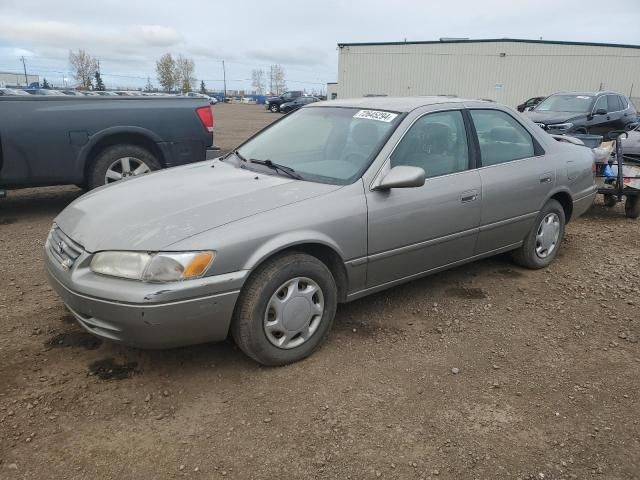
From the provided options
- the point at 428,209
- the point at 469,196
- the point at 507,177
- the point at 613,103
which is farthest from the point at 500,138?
the point at 613,103

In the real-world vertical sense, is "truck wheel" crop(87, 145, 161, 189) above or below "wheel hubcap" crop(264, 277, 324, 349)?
above

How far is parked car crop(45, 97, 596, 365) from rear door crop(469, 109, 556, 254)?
0.04 feet

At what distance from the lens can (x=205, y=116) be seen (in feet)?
23.0

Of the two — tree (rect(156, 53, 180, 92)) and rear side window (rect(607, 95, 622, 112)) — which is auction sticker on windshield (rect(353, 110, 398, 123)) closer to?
rear side window (rect(607, 95, 622, 112))

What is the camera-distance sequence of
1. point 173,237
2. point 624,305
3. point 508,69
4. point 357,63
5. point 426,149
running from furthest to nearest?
1. point 357,63
2. point 508,69
3. point 624,305
4. point 426,149
5. point 173,237

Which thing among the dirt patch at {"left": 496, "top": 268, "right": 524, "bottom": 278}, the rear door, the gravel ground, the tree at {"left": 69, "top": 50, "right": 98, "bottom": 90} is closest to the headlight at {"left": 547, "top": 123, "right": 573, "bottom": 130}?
the rear door

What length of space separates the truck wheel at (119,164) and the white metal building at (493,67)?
26789 millimetres

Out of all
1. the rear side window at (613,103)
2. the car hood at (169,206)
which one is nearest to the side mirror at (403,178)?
the car hood at (169,206)

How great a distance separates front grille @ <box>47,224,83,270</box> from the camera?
2.91 meters

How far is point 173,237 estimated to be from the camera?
2717mm

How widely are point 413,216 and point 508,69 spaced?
3018 cm

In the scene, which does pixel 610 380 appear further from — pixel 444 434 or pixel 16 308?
pixel 16 308

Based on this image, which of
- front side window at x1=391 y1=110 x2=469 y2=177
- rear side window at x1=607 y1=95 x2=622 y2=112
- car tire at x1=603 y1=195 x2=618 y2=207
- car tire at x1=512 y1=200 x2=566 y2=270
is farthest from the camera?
rear side window at x1=607 y1=95 x2=622 y2=112

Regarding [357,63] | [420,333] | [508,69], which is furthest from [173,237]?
[357,63]
